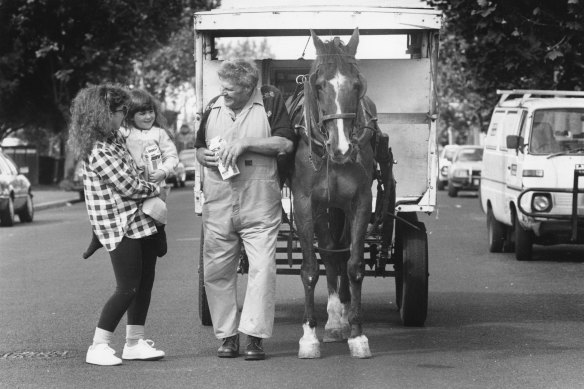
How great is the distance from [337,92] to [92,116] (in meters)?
1.60

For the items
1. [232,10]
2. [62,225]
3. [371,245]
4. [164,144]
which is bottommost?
[62,225]

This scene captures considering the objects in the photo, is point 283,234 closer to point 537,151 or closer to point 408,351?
point 408,351

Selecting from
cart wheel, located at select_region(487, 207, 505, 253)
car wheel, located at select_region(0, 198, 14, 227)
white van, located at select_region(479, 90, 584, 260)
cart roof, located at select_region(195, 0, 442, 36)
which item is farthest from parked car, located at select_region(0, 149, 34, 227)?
cart roof, located at select_region(195, 0, 442, 36)

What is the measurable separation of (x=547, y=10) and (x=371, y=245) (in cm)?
946

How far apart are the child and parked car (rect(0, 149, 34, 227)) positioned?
17.0m

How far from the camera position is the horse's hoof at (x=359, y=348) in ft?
28.6

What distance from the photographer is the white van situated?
16406mm

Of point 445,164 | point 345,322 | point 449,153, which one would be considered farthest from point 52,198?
point 345,322

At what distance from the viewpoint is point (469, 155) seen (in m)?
42.7

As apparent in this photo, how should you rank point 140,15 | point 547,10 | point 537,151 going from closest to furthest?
1. point 537,151
2. point 547,10
3. point 140,15

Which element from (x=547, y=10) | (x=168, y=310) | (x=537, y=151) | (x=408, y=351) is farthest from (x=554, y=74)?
(x=408, y=351)

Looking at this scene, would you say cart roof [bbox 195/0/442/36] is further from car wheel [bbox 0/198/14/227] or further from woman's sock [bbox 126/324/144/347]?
car wheel [bbox 0/198/14/227]

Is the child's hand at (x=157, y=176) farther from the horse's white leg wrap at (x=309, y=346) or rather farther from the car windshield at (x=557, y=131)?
the car windshield at (x=557, y=131)

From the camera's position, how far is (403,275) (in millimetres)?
10297
